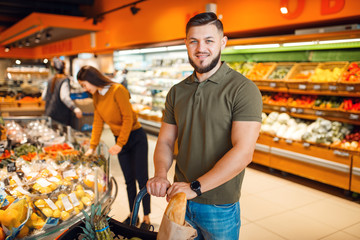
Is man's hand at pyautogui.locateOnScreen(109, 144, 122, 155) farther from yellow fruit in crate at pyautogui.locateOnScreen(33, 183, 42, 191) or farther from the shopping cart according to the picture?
the shopping cart

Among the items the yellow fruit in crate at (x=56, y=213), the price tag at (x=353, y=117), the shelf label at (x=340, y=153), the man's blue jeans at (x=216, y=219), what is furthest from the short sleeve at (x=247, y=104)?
the price tag at (x=353, y=117)

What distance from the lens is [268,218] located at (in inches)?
152

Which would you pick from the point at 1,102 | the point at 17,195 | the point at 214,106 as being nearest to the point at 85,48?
the point at 1,102

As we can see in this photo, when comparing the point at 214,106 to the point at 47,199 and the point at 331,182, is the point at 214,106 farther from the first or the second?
the point at 331,182

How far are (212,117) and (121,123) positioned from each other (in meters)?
1.92

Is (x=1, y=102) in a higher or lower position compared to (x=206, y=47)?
lower

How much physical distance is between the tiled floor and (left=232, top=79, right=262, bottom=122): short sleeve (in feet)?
7.16

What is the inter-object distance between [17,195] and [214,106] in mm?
1491

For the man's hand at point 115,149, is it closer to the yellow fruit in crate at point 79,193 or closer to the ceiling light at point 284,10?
the yellow fruit in crate at point 79,193

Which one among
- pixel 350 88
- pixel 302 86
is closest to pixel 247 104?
pixel 350 88

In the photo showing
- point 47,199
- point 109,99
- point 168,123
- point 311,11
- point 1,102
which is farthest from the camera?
point 1,102

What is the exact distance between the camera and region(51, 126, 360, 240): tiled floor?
11.5 feet

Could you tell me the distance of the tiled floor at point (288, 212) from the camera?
3.52 m

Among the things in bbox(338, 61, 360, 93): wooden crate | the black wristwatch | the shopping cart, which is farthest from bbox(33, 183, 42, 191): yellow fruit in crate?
bbox(338, 61, 360, 93): wooden crate
